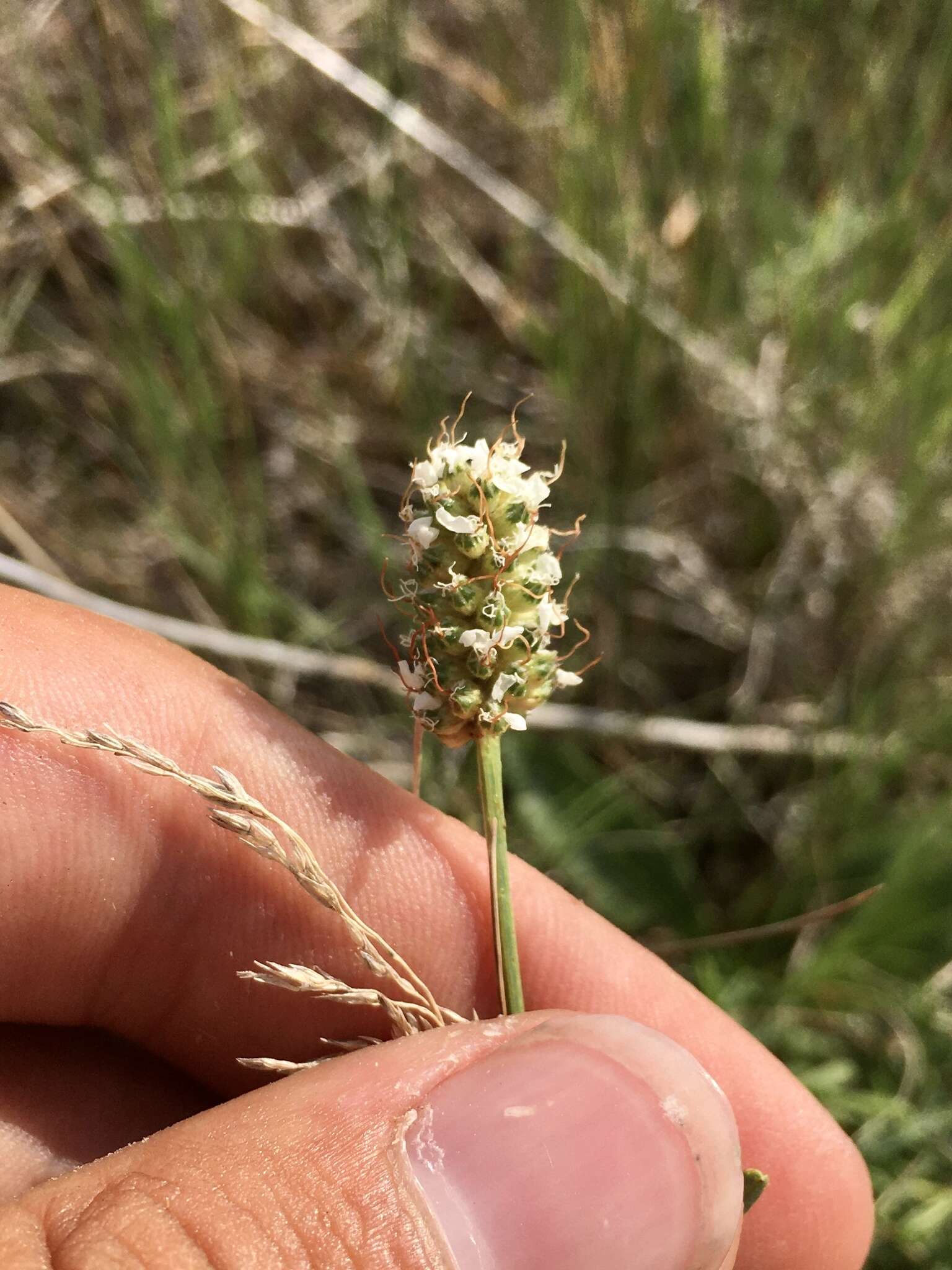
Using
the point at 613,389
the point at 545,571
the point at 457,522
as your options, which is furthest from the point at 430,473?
the point at 613,389

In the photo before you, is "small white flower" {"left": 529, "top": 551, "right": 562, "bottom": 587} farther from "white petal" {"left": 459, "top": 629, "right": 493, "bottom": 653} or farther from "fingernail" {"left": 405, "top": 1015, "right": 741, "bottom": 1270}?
"fingernail" {"left": 405, "top": 1015, "right": 741, "bottom": 1270}

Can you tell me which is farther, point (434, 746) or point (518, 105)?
point (518, 105)

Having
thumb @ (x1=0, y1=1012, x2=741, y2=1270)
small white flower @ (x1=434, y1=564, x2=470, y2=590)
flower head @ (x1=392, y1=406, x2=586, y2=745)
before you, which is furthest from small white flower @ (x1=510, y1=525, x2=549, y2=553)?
thumb @ (x1=0, y1=1012, x2=741, y2=1270)

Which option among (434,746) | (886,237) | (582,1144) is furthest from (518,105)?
(582,1144)

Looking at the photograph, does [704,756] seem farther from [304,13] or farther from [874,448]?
[304,13]

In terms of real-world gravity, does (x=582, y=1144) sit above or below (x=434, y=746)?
below

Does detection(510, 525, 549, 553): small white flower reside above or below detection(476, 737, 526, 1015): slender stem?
above

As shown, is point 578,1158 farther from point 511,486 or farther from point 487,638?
point 511,486
